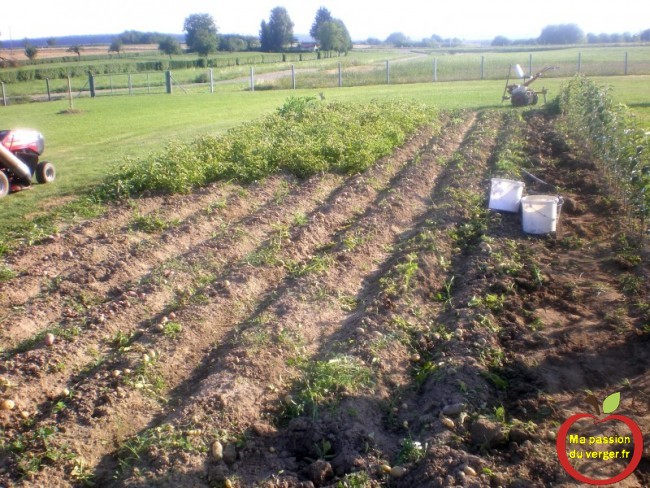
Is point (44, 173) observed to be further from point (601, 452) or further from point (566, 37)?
point (566, 37)

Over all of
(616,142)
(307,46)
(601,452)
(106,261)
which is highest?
(307,46)

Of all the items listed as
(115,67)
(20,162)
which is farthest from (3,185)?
(115,67)

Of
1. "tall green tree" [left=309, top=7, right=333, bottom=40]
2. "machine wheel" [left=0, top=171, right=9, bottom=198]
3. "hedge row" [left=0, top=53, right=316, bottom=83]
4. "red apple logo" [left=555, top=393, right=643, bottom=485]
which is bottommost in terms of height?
"red apple logo" [left=555, top=393, right=643, bottom=485]

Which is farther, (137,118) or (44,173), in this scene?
(137,118)

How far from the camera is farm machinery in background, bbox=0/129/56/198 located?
11320 mm

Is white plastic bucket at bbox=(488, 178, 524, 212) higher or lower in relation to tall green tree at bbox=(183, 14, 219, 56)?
lower

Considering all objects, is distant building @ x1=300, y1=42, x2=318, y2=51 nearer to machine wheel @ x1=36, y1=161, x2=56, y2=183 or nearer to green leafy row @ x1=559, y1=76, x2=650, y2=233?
green leafy row @ x1=559, y1=76, x2=650, y2=233

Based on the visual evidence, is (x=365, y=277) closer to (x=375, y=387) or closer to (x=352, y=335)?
(x=352, y=335)

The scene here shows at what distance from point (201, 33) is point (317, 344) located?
75025 mm

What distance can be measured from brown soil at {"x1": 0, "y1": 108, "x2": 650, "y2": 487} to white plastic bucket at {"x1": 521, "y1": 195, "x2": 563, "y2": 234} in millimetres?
175

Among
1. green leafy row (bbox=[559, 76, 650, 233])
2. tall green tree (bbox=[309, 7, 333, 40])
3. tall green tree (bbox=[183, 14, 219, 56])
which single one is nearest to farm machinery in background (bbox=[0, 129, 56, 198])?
green leafy row (bbox=[559, 76, 650, 233])

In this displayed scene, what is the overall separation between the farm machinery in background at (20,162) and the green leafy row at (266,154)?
1.52 metres

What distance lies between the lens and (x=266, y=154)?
41.1ft

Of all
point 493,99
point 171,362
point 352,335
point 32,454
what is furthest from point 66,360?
point 493,99
